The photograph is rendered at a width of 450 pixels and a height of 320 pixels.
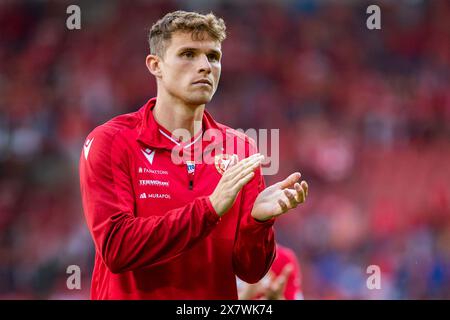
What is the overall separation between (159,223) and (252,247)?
455mm

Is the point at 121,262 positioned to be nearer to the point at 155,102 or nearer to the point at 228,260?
the point at 228,260

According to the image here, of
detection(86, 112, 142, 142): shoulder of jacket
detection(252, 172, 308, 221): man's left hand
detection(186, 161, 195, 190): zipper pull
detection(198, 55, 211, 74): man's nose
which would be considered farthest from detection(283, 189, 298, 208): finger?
detection(86, 112, 142, 142): shoulder of jacket

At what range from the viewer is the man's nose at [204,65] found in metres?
3.39

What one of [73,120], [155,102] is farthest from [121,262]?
[73,120]

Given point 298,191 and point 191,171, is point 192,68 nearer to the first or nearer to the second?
point 191,171

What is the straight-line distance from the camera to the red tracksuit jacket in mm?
3062

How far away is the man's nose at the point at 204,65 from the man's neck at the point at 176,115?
186mm

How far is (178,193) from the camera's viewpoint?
10.9 ft

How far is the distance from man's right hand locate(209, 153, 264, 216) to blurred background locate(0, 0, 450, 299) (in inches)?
202

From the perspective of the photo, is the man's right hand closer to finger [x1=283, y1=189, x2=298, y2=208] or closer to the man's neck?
finger [x1=283, y1=189, x2=298, y2=208]

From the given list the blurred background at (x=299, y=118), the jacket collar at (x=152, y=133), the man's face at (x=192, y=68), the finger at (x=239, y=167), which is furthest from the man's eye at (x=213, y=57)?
the blurred background at (x=299, y=118)

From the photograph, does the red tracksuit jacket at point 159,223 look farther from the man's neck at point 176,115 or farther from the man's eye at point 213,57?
the man's eye at point 213,57

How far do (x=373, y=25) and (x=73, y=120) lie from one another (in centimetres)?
406

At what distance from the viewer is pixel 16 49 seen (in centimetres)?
973
